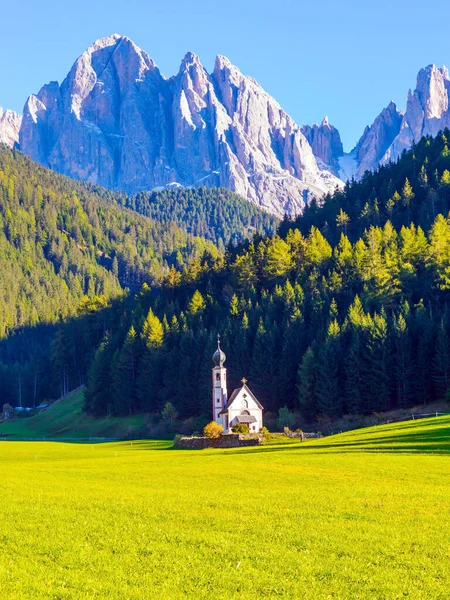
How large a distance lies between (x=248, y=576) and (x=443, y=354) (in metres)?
69.4

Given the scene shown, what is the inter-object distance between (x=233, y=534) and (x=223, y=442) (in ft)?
161

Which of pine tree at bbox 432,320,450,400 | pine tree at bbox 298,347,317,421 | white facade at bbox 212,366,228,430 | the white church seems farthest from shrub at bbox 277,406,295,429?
pine tree at bbox 432,320,450,400

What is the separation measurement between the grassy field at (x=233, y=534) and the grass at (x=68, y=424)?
220 ft

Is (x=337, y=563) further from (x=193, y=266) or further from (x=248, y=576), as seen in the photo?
(x=193, y=266)

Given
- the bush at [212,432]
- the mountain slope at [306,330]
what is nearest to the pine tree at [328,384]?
the mountain slope at [306,330]

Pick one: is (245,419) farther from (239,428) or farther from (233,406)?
(239,428)

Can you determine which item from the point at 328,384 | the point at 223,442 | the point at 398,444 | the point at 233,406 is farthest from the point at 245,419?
the point at 398,444

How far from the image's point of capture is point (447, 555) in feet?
53.5

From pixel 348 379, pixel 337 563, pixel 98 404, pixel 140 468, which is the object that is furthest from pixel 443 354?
pixel 337 563

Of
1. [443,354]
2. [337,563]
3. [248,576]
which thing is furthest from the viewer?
[443,354]

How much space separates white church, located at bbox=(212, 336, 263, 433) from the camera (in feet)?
275

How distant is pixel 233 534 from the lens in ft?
61.3

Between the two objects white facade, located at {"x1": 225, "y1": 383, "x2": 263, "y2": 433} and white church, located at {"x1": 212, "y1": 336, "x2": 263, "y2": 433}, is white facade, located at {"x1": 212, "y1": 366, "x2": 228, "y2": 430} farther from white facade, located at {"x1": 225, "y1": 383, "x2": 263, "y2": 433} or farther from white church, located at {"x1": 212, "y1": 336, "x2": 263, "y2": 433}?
white facade, located at {"x1": 225, "y1": 383, "x2": 263, "y2": 433}

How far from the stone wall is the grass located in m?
29.5
